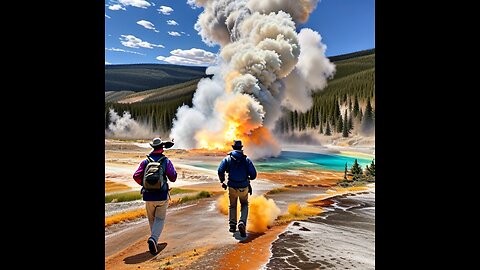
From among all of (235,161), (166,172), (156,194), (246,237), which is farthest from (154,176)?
(246,237)

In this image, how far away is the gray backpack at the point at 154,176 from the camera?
709cm

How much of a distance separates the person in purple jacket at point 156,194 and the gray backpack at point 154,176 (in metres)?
0.07

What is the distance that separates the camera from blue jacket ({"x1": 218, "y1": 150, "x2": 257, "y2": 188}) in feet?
29.0

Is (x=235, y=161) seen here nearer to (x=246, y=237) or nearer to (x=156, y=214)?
(x=246, y=237)

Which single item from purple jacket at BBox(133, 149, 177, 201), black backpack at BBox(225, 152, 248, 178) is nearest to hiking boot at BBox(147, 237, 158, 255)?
purple jacket at BBox(133, 149, 177, 201)

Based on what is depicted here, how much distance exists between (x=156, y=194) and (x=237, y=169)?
2.34m

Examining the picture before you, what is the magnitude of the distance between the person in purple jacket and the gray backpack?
65mm

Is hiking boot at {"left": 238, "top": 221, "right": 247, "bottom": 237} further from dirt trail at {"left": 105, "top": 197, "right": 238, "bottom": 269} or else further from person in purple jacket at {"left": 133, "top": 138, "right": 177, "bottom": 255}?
person in purple jacket at {"left": 133, "top": 138, "right": 177, "bottom": 255}

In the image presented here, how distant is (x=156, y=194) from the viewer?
24.1 feet

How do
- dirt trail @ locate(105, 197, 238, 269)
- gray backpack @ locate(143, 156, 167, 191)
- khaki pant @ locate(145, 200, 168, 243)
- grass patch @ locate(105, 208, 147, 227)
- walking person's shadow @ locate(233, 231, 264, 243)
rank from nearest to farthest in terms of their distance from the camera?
gray backpack @ locate(143, 156, 167, 191) < khaki pant @ locate(145, 200, 168, 243) < dirt trail @ locate(105, 197, 238, 269) < walking person's shadow @ locate(233, 231, 264, 243) < grass patch @ locate(105, 208, 147, 227)

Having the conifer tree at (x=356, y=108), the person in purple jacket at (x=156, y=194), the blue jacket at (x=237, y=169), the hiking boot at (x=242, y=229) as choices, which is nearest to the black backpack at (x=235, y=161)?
the blue jacket at (x=237, y=169)
